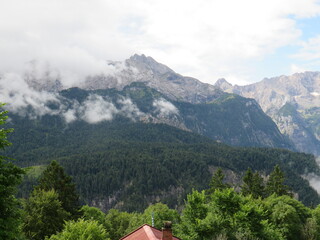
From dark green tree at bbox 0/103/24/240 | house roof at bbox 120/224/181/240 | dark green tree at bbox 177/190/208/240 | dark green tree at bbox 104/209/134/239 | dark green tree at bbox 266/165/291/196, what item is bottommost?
dark green tree at bbox 104/209/134/239

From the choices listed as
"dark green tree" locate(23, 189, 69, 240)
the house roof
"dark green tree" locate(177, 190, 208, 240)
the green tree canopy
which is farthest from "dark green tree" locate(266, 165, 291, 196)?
the green tree canopy

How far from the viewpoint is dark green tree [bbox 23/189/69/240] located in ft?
170

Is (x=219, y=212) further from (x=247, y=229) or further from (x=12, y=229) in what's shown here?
(x=12, y=229)

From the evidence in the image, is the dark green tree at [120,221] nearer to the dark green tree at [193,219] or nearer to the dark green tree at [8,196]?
the dark green tree at [193,219]

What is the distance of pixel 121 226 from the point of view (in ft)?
350

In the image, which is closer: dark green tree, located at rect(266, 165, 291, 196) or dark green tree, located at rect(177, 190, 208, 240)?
dark green tree, located at rect(177, 190, 208, 240)

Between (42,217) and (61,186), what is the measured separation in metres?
10.3

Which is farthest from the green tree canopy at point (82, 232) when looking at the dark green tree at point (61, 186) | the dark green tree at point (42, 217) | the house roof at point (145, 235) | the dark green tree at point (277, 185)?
the dark green tree at point (277, 185)

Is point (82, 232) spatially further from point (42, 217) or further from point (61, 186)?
point (61, 186)

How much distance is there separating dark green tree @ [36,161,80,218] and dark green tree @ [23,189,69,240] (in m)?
6.66

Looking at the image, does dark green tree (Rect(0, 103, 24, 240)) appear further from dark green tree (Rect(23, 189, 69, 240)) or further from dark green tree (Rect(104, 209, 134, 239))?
dark green tree (Rect(104, 209, 134, 239))

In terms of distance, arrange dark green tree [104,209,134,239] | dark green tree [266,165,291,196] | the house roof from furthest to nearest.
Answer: dark green tree [104,209,134,239] < dark green tree [266,165,291,196] < the house roof

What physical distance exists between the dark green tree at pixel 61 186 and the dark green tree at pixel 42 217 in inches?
262

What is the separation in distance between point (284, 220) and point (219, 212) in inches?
1033
